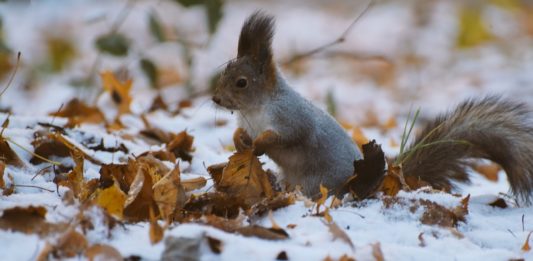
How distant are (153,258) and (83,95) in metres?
3.33

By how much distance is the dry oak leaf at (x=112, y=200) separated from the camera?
1.93 metres

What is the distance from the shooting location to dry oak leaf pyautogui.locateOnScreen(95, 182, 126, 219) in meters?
1.93

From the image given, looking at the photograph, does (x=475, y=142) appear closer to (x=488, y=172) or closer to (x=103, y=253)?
(x=488, y=172)

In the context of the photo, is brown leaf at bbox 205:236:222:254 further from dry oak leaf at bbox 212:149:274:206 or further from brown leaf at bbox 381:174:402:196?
brown leaf at bbox 381:174:402:196

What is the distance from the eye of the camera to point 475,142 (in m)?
2.63

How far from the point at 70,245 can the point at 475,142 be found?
1517mm

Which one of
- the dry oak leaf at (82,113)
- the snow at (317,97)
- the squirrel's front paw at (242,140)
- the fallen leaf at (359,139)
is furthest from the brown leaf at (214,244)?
the dry oak leaf at (82,113)

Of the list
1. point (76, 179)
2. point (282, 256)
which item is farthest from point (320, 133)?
point (282, 256)

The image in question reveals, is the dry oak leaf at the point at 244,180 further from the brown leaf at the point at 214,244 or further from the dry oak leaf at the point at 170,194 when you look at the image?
the brown leaf at the point at 214,244

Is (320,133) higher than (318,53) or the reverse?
the reverse

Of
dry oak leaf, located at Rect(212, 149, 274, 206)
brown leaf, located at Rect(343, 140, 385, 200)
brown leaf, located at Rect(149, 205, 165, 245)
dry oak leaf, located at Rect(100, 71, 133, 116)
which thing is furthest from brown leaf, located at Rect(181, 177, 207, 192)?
dry oak leaf, located at Rect(100, 71, 133, 116)

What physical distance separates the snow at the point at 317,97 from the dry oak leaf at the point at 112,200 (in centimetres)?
10

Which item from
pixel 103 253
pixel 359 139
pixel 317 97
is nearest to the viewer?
pixel 103 253

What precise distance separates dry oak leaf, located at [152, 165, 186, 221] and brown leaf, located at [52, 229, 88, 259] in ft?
1.09
